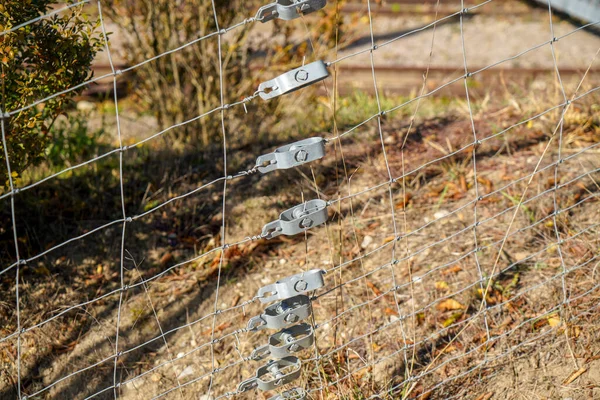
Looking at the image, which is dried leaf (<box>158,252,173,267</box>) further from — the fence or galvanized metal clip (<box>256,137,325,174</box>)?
galvanized metal clip (<box>256,137,325,174</box>)

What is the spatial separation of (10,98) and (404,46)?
21.4 ft

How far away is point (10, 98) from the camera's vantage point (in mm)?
2893

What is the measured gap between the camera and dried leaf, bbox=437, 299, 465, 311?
10.5 ft

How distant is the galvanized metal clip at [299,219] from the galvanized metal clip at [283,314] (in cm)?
28

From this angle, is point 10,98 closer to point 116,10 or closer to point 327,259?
point 327,259

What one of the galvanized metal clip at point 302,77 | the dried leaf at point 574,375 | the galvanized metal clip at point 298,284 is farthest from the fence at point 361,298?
the galvanized metal clip at point 302,77

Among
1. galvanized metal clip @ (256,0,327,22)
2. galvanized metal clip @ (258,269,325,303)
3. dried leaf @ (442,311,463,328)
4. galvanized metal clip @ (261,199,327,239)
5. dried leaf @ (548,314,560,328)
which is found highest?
galvanized metal clip @ (256,0,327,22)

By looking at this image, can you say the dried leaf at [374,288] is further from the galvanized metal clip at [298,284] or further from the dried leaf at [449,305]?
the galvanized metal clip at [298,284]

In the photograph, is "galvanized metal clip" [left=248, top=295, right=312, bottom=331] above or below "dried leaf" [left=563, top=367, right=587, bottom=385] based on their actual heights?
above

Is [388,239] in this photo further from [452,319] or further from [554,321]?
[554,321]

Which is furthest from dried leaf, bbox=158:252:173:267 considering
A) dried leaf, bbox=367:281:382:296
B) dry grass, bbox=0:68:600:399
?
dried leaf, bbox=367:281:382:296

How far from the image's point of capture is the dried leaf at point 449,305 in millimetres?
3215

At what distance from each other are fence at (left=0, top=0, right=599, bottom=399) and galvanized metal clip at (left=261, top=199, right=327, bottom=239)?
1 cm

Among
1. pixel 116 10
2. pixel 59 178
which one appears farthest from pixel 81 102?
pixel 59 178
